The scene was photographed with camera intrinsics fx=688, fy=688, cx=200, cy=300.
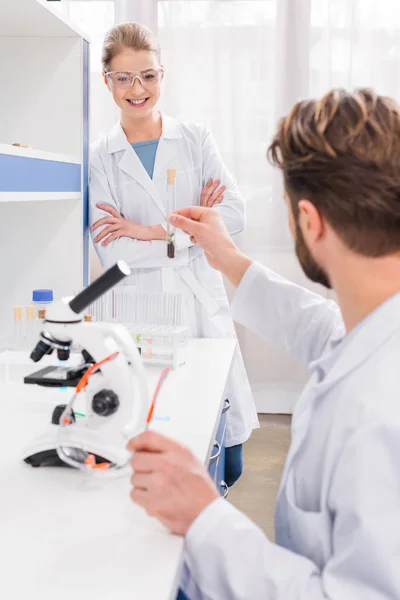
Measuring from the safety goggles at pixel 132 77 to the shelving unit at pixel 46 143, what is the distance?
89 mm

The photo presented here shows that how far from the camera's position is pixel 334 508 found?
0.80m

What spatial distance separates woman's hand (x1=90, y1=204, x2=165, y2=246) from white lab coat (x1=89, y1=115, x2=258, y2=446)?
20 mm

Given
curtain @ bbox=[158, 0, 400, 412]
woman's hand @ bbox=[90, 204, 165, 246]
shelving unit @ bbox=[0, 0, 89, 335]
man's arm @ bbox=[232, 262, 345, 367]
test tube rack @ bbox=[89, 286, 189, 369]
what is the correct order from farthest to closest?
curtain @ bbox=[158, 0, 400, 412]
woman's hand @ bbox=[90, 204, 165, 246]
shelving unit @ bbox=[0, 0, 89, 335]
test tube rack @ bbox=[89, 286, 189, 369]
man's arm @ bbox=[232, 262, 345, 367]

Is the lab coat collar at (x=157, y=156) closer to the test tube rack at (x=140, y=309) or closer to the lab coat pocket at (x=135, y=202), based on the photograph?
the lab coat pocket at (x=135, y=202)

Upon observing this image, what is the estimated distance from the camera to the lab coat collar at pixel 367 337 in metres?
0.85

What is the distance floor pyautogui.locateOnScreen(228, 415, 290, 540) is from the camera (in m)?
2.73

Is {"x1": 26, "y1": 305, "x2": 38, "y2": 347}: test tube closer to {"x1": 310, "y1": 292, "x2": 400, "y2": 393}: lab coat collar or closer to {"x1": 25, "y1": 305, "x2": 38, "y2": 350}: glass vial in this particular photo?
{"x1": 25, "y1": 305, "x2": 38, "y2": 350}: glass vial

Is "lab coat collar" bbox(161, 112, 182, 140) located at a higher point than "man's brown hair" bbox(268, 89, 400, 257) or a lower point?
higher

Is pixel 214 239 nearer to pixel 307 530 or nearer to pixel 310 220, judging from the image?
pixel 310 220

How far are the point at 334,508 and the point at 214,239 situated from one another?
857 mm

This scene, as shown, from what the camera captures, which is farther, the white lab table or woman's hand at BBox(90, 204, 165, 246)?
woman's hand at BBox(90, 204, 165, 246)

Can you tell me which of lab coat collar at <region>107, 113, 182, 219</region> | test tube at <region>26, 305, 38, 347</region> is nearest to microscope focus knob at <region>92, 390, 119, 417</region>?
test tube at <region>26, 305, 38, 347</region>

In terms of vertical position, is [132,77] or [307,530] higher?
[132,77]

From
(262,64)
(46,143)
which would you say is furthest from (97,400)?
(262,64)
